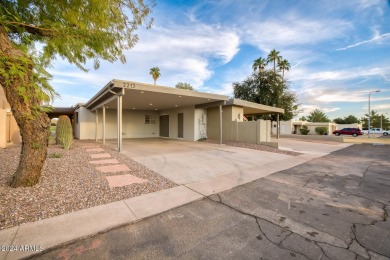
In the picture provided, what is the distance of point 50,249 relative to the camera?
2008 millimetres

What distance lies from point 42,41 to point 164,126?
14.2 meters

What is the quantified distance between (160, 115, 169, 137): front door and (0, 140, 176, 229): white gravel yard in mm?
12707

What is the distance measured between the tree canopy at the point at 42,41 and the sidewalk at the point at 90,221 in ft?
5.91

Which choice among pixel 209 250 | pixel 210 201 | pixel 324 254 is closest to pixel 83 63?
pixel 210 201

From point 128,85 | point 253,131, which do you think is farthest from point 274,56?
point 128,85

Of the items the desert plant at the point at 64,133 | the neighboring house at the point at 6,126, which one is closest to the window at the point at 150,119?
the desert plant at the point at 64,133

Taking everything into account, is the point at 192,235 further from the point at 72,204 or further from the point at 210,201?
the point at 72,204

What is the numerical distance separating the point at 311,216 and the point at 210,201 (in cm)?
172

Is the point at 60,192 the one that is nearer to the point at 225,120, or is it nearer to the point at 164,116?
the point at 225,120

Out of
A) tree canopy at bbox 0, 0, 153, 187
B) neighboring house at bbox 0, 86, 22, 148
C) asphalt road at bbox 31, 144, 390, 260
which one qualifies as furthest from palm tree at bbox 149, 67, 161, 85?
asphalt road at bbox 31, 144, 390, 260

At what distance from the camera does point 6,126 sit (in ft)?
31.3

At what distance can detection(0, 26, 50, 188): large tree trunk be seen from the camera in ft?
10.1

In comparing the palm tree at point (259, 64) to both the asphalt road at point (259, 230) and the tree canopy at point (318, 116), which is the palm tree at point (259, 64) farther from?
the tree canopy at point (318, 116)

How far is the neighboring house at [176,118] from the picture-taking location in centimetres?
1148
